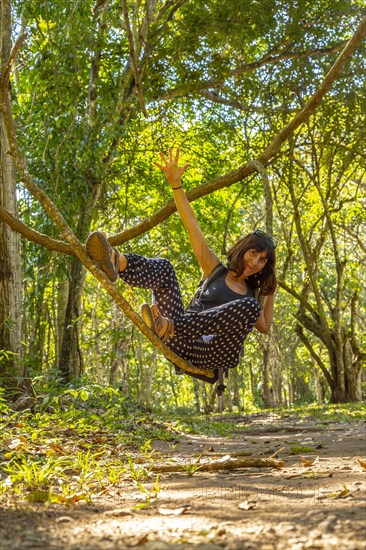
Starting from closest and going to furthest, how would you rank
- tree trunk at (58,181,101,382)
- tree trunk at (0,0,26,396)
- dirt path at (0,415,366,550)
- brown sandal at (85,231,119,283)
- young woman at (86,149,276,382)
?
dirt path at (0,415,366,550)
brown sandal at (85,231,119,283)
young woman at (86,149,276,382)
tree trunk at (0,0,26,396)
tree trunk at (58,181,101,382)

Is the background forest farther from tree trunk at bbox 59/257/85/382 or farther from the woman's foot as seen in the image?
the woman's foot

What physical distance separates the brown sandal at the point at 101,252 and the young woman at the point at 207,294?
0.08 metres

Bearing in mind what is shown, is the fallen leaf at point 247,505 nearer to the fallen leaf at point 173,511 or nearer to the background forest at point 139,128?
the fallen leaf at point 173,511

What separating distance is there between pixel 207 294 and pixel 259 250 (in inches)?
20.7

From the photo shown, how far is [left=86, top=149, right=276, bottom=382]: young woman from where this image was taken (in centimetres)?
461

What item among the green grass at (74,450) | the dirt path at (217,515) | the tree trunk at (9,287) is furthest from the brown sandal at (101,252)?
the tree trunk at (9,287)

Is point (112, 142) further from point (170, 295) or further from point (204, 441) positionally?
point (170, 295)

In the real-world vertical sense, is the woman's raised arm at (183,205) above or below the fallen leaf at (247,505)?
above

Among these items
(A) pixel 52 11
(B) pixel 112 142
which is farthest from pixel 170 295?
(B) pixel 112 142

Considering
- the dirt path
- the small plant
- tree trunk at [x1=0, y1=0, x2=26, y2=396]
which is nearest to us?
the dirt path

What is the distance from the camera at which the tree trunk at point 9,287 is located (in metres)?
6.62

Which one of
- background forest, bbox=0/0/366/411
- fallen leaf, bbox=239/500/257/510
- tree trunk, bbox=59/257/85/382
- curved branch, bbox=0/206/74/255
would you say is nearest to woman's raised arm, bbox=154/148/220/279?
background forest, bbox=0/0/366/411

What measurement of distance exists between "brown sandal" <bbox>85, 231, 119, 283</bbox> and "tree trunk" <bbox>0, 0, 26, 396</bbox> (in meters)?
2.67

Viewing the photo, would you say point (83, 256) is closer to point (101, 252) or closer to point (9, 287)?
point (101, 252)
